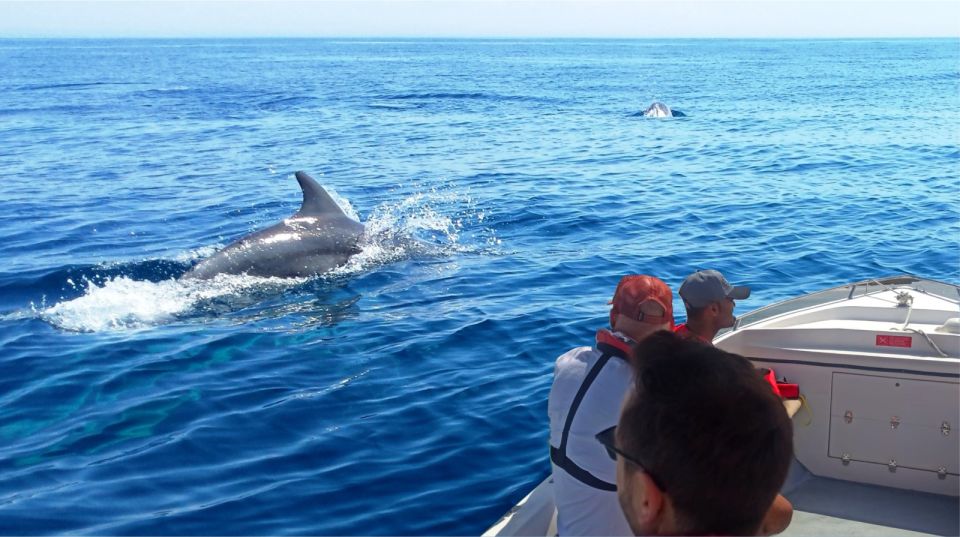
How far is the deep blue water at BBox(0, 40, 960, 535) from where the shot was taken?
714 centimetres

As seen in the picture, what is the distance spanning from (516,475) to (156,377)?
13.9 ft

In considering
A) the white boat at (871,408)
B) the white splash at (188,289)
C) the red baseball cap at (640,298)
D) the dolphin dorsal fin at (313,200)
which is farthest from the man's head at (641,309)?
the dolphin dorsal fin at (313,200)

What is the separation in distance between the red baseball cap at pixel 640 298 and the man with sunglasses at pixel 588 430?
0.15 metres

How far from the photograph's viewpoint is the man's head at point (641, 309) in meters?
4.52

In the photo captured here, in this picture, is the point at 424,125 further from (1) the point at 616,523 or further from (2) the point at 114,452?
(1) the point at 616,523

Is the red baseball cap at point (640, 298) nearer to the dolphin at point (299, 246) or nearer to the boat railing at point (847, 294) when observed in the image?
the boat railing at point (847, 294)

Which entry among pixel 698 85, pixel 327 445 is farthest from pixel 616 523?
pixel 698 85

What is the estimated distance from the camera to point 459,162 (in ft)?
82.6

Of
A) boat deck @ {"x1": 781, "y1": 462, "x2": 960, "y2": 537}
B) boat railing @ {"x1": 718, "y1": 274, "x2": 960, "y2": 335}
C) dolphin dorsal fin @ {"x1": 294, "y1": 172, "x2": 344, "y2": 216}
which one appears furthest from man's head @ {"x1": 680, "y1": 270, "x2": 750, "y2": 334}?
dolphin dorsal fin @ {"x1": 294, "y1": 172, "x2": 344, "y2": 216}

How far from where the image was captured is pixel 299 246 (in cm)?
1322

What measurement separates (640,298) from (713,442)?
2579mm

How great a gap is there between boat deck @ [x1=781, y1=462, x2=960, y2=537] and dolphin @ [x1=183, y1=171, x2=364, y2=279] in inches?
326

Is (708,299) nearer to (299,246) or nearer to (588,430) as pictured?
(588,430)

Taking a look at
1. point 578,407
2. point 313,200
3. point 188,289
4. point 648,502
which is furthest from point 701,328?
point 313,200
